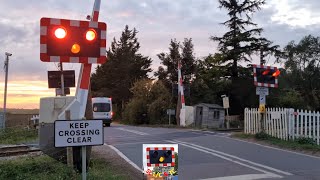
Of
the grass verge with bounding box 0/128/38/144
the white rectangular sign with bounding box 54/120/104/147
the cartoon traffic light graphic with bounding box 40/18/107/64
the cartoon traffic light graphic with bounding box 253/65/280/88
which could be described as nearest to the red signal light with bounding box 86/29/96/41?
the cartoon traffic light graphic with bounding box 40/18/107/64

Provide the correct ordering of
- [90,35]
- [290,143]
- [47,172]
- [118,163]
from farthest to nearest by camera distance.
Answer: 1. [290,143]
2. [118,163]
3. [47,172]
4. [90,35]

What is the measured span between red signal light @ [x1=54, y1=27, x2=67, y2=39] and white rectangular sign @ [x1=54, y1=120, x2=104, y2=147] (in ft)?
4.83

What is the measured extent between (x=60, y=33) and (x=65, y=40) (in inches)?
5.3

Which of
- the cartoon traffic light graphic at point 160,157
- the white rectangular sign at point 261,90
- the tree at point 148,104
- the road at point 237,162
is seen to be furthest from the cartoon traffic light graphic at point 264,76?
the tree at point 148,104

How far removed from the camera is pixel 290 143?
18578mm

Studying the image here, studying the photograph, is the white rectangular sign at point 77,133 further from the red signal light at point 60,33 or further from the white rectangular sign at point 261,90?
the white rectangular sign at point 261,90

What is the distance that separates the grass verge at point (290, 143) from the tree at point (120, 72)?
51.7 metres

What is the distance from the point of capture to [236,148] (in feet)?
55.7

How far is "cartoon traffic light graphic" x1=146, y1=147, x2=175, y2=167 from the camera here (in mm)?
7617

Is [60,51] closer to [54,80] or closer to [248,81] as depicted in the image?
[54,80]

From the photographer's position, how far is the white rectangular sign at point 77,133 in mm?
6586

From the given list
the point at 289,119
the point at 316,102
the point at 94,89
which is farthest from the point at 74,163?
the point at 94,89

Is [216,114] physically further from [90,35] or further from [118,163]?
[90,35]
